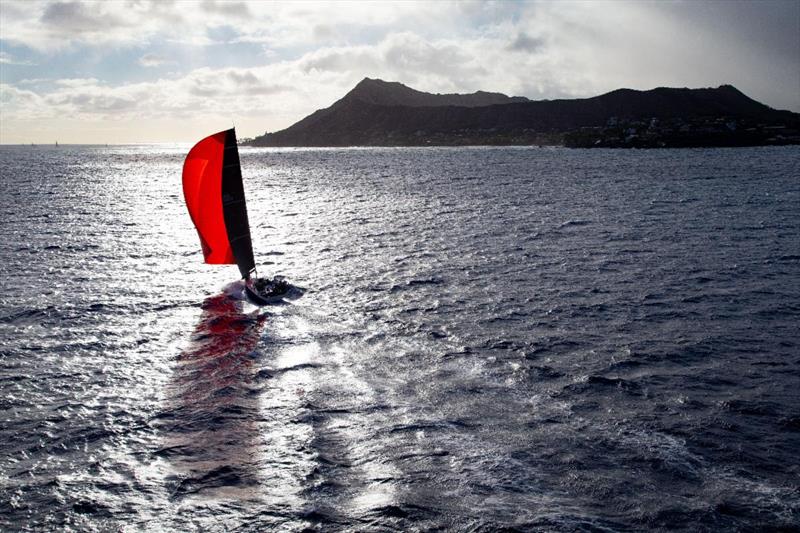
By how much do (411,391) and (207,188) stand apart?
16.0 meters

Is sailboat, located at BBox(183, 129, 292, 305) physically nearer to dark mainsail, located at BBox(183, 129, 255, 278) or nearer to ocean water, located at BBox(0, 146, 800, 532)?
dark mainsail, located at BBox(183, 129, 255, 278)

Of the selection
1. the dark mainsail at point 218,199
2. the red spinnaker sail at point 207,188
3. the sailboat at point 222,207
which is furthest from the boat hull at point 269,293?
the red spinnaker sail at point 207,188

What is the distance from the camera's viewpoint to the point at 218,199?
27.3m

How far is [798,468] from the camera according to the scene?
12.0 m

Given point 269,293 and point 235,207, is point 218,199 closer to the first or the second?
point 235,207

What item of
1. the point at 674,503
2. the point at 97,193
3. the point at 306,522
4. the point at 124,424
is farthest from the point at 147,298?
the point at 97,193

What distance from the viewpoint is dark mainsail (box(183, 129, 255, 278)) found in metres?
26.8

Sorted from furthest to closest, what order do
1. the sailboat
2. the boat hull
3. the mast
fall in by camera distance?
the mast → the sailboat → the boat hull

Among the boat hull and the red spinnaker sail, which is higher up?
the red spinnaker sail

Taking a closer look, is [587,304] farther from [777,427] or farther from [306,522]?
[306,522]

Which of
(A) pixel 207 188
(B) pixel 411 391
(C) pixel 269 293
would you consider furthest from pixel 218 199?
(B) pixel 411 391

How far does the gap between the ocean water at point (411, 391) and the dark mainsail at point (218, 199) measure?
2045 mm

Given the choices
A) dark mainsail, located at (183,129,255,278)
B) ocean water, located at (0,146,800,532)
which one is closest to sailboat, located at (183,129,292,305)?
dark mainsail, located at (183,129,255,278)

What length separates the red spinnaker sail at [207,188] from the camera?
87.7 ft
